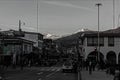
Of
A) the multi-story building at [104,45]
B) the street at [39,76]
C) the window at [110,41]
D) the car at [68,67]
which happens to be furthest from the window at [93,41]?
the street at [39,76]

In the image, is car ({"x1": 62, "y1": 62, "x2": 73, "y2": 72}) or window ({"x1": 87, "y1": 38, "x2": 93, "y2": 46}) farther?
window ({"x1": 87, "y1": 38, "x2": 93, "y2": 46})

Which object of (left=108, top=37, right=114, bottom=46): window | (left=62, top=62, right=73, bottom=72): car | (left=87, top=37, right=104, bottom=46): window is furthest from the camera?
(left=108, top=37, right=114, bottom=46): window

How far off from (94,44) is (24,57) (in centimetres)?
2083

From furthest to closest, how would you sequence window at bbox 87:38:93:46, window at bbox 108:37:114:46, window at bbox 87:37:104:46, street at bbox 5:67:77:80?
window at bbox 87:38:93:46 < window at bbox 108:37:114:46 < window at bbox 87:37:104:46 < street at bbox 5:67:77:80

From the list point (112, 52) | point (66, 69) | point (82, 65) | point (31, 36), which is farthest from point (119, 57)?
point (31, 36)

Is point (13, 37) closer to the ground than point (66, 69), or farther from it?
farther from it

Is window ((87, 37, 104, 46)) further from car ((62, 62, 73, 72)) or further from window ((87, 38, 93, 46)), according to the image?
car ((62, 62, 73, 72))

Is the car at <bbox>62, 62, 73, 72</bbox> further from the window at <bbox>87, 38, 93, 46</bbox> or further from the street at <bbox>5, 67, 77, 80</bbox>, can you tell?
the window at <bbox>87, 38, 93, 46</bbox>

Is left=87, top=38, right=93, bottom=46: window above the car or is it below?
above

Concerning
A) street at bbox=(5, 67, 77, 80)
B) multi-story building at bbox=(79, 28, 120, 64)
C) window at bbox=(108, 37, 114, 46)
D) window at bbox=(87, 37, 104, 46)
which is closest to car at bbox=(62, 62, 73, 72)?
street at bbox=(5, 67, 77, 80)

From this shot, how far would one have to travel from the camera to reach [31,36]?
451ft

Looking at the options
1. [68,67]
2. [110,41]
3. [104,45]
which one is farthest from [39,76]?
[110,41]

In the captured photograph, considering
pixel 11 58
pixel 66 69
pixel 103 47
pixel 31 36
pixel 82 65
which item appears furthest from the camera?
pixel 31 36

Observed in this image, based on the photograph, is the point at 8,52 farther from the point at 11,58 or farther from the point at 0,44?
the point at 0,44
